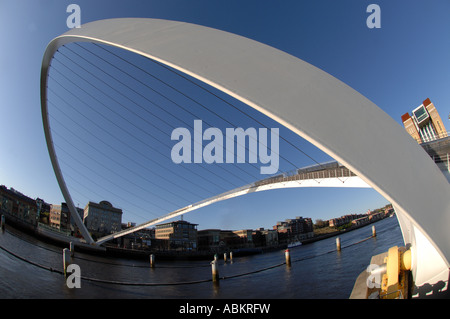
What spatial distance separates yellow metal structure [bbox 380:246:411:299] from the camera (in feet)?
10.9

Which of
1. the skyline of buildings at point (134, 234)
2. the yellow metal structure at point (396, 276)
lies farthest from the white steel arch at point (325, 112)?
the skyline of buildings at point (134, 234)

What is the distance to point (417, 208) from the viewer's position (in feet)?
7.59

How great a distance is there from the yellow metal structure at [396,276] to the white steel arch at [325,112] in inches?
10.8

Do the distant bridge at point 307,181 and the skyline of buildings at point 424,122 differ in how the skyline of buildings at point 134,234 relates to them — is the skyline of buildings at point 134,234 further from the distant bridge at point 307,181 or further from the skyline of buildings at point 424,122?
the skyline of buildings at point 424,122

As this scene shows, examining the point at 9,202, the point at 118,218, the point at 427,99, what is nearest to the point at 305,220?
the point at 427,99

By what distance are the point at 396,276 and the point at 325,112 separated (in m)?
3.16

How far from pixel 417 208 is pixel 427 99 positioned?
7078cm

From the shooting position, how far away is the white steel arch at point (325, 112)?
217cm

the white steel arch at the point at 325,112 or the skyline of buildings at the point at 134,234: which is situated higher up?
the white steel arch at the point at 325,112

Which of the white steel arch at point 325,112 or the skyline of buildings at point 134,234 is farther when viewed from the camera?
the skyline of buildings at point 134,234

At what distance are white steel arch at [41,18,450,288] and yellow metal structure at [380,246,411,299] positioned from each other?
0.27 meters
